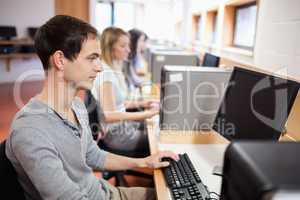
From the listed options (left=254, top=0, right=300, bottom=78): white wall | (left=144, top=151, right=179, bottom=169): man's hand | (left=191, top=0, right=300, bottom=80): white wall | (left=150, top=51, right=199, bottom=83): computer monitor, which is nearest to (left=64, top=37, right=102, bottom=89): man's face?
(left=144, top=151, right=179, bottom=169): man's hand

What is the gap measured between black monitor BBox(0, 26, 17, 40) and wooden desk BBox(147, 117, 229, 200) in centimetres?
536

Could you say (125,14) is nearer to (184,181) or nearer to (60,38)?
(60,38)

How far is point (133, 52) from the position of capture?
3.19 meters

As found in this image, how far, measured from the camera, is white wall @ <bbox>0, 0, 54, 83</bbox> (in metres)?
5.99

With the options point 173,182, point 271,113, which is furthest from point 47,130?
point 271,113

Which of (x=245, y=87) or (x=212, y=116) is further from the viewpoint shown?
(x=212, y=116)

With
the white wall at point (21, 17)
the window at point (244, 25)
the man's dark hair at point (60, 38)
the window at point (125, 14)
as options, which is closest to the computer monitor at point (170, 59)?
the window at point (244, 25)

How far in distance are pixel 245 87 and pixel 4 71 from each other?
6.24 metres

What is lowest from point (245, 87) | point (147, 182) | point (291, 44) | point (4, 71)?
point (147, 182)

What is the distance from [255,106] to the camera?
45.1 inches

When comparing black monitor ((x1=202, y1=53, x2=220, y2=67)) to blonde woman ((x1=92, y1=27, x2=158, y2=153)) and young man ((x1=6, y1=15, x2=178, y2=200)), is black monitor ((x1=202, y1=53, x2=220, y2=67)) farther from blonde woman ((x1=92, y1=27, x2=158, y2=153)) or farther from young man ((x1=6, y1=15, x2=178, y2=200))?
young man ((x1=6, y1=15, x2=178, y2=200))

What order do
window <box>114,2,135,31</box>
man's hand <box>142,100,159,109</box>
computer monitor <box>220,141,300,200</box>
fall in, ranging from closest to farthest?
computer monitor <box>220,141,300,200</box> < man's hand <box>142,100,159,109</box> < window <box>114,2,135,31</box>

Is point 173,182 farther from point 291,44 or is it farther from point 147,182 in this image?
point 147,182

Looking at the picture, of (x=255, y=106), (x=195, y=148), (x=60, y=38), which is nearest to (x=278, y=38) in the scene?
(x=255, y=106)
